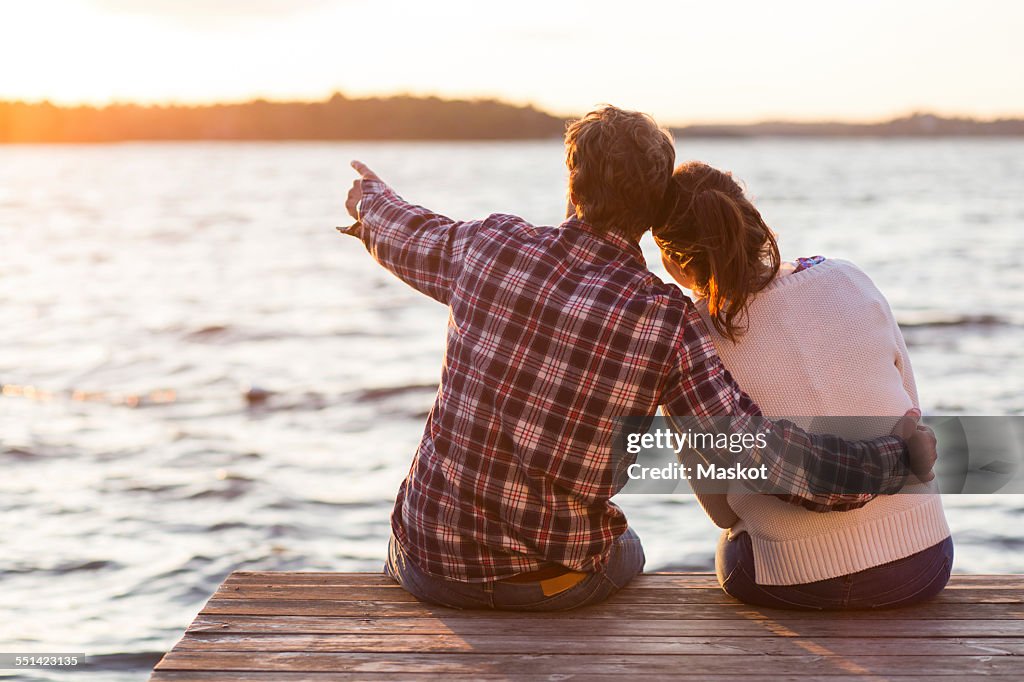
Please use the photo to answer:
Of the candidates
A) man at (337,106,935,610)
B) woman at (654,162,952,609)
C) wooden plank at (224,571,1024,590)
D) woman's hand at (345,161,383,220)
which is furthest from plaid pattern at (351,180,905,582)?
woman's hand at (345,161,383,220)

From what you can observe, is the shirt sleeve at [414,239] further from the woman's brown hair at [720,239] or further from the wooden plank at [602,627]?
the wooden plank at [602,627]

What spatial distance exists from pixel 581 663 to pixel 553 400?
617 millimetres

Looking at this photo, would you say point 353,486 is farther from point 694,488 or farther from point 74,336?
point 74,336

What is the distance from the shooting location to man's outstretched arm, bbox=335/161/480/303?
2.80 meters

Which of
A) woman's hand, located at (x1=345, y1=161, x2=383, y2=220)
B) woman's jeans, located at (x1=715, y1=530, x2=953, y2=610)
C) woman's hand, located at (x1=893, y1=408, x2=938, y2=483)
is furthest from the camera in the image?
woman's hand, located at (x1=345, y1=161, x2=383, y2=220)

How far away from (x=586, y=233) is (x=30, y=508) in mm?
5022

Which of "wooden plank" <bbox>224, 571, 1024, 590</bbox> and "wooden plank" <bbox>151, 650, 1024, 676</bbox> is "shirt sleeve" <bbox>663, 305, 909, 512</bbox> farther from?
"wooden plank" <bbox>224, 571, 1024, 590</bbox>

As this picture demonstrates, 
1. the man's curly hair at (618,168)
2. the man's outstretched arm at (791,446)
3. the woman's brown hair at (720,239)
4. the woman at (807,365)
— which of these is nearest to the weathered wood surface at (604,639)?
the woman at (807,365)

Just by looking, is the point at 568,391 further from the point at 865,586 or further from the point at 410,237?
the point at 865,586

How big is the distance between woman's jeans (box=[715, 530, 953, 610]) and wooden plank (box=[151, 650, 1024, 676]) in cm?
26

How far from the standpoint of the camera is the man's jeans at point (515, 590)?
282 cm

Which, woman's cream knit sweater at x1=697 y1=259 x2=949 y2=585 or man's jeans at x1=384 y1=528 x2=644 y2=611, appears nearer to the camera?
woman's cream knit sweater at x1=697 y1=259 x2=949 y2=585

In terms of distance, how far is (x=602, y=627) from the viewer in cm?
275

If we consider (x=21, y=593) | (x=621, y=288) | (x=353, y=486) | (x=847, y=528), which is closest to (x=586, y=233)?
(x=621, y=288)
